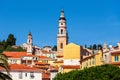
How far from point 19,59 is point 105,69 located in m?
130

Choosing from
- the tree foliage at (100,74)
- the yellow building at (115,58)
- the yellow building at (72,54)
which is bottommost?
the tree foliage at (100,74)

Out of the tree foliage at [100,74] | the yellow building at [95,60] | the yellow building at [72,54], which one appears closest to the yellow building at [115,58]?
the yellow building at [95,60]

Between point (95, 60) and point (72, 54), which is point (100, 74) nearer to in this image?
point (95, 60)

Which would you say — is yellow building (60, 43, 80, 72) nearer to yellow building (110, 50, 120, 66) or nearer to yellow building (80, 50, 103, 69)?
yellow building (80, 50, 103, 69)

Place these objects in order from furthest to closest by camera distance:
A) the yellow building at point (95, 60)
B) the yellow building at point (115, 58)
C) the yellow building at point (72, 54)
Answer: the yellow building at point (72, 54), the yellow building at point (95, 60), the yellow building at point (115, 58)

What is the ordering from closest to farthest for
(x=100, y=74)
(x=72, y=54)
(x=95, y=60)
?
1. (x=100, y=74)
2. (x=95, y=60)
3. (x=72, y=54)

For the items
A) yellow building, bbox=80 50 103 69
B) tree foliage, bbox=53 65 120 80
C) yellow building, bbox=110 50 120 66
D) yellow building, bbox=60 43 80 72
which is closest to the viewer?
tree foliage, bbox=53 65 120 80

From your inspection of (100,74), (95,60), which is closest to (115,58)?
(95,60)

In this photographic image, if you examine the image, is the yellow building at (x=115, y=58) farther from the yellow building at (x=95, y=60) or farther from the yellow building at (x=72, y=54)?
the yellow building at (x=72, y=54)

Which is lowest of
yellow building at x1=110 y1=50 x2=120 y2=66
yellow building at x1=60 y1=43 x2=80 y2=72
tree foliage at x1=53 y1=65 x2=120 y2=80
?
tree foliage at x1=53 y1=65 x2=120 y2=80

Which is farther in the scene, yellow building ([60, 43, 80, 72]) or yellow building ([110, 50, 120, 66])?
yellow building ([60, 43, 80, 72])

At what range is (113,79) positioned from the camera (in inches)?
2576

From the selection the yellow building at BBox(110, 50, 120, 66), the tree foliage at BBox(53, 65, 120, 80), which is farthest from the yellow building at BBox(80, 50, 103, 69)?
the tree foliage at BBox(53, 65, 120, 80)

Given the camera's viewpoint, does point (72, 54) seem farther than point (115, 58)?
Yes
